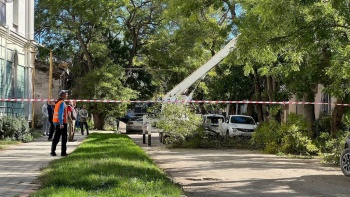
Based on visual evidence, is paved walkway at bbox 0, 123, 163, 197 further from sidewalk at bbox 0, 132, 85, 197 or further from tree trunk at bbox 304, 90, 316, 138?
tree trunk at bbox 304, 90, 316, 138

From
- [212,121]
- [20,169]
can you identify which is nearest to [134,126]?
[212,121]

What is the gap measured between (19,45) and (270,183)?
16.2 metres

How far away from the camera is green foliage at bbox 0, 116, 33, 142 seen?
63.7ft

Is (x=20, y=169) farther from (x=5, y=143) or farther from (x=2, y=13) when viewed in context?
(x=2, y=13)

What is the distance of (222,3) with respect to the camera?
2027cm

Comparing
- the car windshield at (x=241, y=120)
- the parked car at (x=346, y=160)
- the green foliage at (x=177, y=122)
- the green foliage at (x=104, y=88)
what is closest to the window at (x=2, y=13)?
the green foliage at (x=177, y=122)

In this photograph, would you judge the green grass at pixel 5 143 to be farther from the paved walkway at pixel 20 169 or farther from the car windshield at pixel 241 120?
the car windshield at pixel 241 120

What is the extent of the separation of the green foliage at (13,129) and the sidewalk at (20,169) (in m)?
2.18

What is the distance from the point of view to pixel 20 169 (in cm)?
1141

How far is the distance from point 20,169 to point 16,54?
13.0 m

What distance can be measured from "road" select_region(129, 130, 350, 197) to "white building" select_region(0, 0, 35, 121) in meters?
7.79

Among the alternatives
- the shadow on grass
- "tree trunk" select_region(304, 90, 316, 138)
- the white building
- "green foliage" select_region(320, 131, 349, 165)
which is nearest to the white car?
"tree trunk" select_region(304, 90, 316, 138)

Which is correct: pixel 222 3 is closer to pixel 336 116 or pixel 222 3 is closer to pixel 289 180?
pixel 336 116

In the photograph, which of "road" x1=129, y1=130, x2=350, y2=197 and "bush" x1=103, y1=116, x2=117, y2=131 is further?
"bush" x1=103, y1=116, x2=117, y2=131
